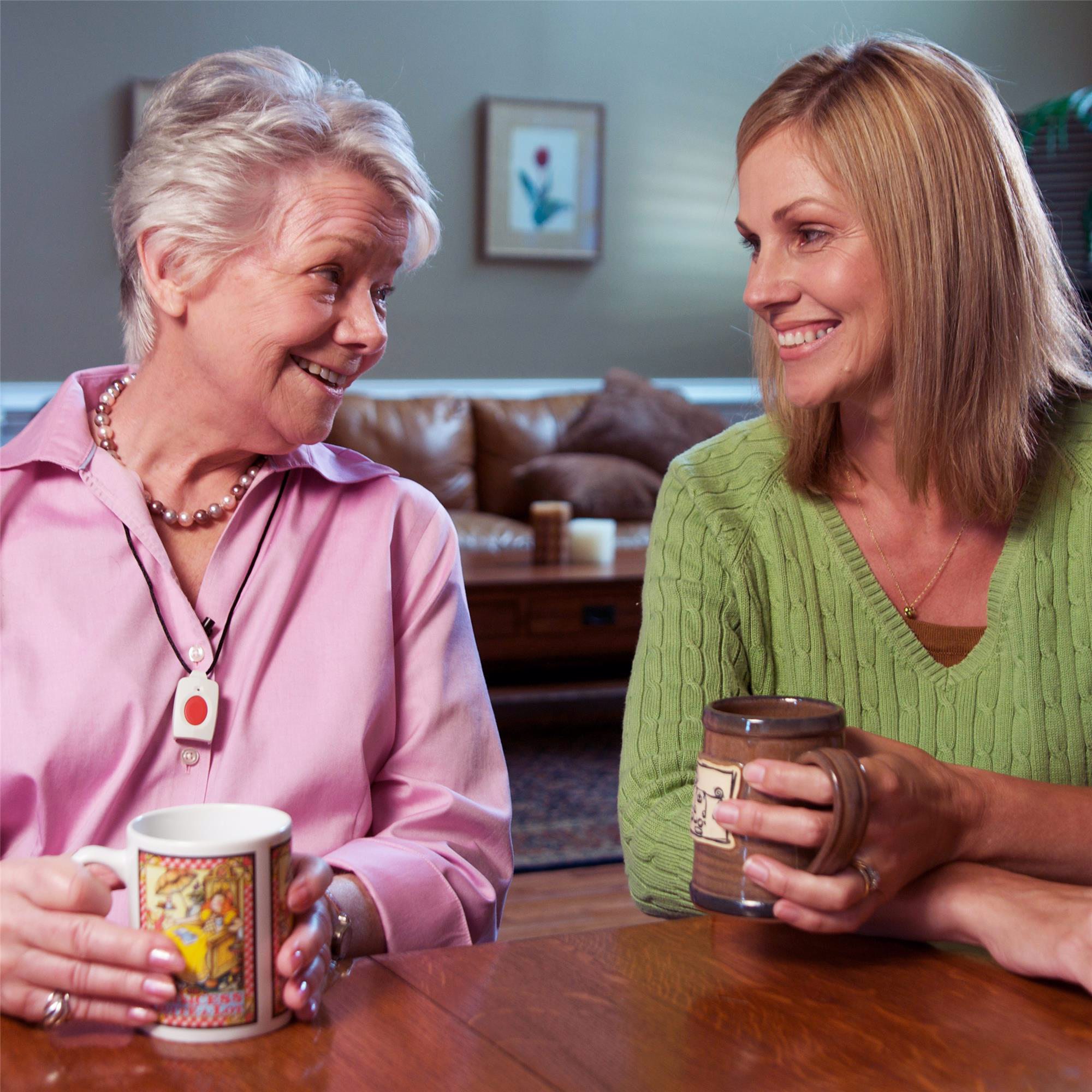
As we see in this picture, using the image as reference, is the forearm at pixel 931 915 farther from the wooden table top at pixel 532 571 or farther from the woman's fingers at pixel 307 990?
the wooden table top at pixel 532 571

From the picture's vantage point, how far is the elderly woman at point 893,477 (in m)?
1.25

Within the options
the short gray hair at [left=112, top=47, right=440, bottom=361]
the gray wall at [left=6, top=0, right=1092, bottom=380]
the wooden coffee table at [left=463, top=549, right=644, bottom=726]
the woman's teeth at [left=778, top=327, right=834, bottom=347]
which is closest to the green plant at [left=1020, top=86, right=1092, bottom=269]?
the gray wall at [left=6, top=0, right=1092, bottom=380]

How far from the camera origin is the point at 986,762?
4.18 ft

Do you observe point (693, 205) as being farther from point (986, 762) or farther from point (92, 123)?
point (986, 762)

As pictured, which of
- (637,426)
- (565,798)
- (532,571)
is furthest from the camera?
(637,426)

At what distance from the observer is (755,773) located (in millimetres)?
768

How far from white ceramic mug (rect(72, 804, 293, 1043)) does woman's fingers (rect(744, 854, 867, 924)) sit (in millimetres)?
278

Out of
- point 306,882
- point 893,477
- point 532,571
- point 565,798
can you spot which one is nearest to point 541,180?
Answer: point 532,571

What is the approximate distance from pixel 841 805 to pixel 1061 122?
5.74 meters

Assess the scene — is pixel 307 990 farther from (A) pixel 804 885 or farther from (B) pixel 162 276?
(B) pixel 162 276

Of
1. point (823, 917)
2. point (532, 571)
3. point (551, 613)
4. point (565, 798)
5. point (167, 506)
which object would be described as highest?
point (167, 506)

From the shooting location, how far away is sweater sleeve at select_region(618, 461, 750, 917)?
1.14 m

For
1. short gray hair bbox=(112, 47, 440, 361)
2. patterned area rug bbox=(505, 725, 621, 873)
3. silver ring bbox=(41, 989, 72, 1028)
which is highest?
short gray hair bbox=(112, 47, 440, 361)

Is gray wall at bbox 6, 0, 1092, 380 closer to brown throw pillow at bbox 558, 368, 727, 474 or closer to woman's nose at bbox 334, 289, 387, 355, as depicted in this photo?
brown throw pillow at bbox 558, 368, 727, 474
